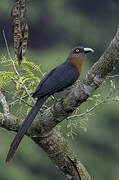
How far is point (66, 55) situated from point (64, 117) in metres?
7.52

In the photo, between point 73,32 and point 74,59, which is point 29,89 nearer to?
point 74,59

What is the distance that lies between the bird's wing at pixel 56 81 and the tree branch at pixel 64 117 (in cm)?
17

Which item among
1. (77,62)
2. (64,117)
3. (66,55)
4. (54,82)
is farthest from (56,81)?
(66,55)

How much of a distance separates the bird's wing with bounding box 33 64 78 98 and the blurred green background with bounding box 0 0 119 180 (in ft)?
19.4

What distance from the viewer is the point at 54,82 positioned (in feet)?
10.1

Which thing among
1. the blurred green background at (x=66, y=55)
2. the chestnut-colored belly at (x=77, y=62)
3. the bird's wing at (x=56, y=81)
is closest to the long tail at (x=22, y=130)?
the bird's wing at (x=56, y=81)

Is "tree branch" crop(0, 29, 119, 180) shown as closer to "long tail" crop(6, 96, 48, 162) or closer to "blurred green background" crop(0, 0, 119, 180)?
"long tail" crop(6, 96, 48, 162)

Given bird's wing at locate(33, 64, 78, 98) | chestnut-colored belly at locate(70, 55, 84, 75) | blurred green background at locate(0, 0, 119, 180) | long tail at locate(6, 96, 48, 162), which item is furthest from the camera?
blurred green background at locate(0, 0, 119, 180)

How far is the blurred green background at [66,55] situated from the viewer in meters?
10.8

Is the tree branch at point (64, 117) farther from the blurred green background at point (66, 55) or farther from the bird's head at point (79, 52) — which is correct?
the blurred green background at point (66, 55)

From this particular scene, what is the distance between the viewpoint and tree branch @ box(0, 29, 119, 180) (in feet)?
8.33

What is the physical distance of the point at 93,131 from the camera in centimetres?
1093

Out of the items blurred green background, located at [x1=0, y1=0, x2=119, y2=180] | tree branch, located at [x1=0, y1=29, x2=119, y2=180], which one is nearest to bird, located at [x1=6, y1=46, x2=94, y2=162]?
tree branch, located at [x1=0, y1=29, x2=119, y2=180]

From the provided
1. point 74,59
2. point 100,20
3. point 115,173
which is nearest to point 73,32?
point 100,20
